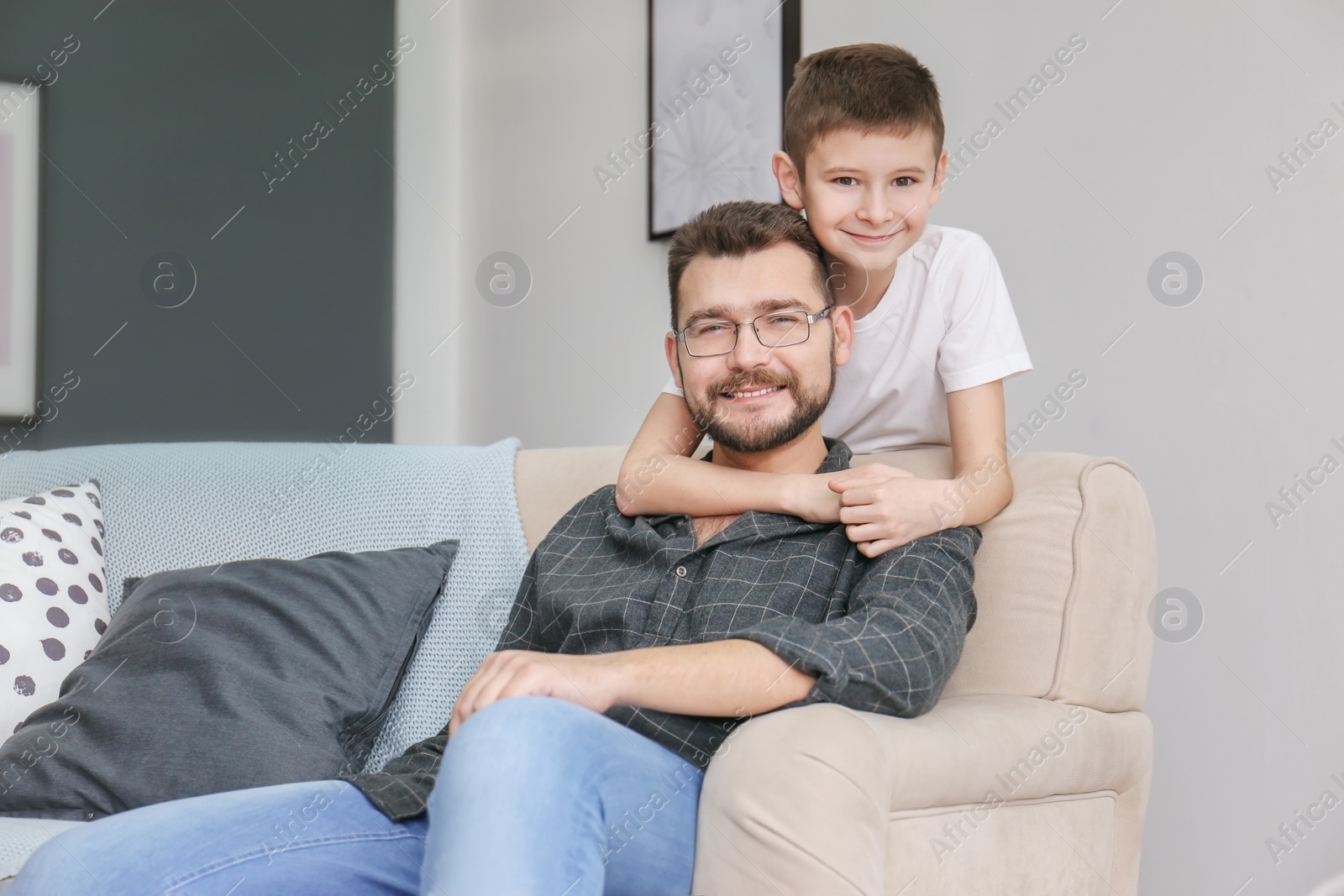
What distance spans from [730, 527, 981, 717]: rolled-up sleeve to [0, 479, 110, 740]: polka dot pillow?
994 mm

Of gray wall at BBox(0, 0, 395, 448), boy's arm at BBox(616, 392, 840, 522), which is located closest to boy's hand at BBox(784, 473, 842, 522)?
boy's arm at BBox(616, 392, 840, 522)

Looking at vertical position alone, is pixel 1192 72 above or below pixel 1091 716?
above

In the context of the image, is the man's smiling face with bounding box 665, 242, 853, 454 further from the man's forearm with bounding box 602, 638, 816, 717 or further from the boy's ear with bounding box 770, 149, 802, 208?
the man's forearm with bounding box 602, 638, 816, 717

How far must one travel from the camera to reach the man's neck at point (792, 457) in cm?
158

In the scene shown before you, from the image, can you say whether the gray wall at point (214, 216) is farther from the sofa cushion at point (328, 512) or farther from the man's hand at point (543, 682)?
the man's hand at point (543, 682)

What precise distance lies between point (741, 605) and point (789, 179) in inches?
26.4

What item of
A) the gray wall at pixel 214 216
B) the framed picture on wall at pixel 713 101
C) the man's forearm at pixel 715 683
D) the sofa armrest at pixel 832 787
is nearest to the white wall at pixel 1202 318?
the framed picture on wall at pixel 713 101

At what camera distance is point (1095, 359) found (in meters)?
1.97

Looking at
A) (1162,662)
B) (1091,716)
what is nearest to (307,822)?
(1091,716)

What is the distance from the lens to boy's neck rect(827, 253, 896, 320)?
164 cm

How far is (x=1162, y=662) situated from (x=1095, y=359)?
52cm

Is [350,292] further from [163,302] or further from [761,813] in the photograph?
[761,813]

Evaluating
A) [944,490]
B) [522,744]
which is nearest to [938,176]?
[944,490]

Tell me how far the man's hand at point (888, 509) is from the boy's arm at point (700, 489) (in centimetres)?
5
